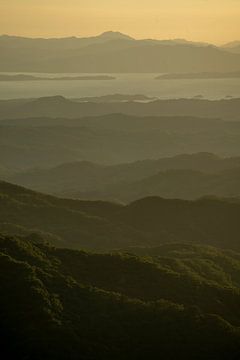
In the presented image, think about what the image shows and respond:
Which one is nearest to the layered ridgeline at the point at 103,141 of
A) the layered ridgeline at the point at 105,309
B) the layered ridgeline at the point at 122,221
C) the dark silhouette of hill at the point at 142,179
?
the dark silhouette of hill at the point at 142,179

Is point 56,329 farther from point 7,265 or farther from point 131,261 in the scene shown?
point 131,261

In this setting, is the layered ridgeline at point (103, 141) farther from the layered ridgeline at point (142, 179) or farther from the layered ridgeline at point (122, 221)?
the layered ridgeline at point (122, 221)

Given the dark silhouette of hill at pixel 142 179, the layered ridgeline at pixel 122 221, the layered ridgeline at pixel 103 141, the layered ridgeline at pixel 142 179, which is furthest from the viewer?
the layered ridgeline at pixel 103 141

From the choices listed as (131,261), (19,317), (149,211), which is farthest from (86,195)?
(19,317)

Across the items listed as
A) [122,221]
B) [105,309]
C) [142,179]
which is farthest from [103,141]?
[105,309]

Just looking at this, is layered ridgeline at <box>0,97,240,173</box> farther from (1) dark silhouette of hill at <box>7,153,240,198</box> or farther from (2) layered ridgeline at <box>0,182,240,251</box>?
(2) layered ridgeline at <box>0,182,240,251</box>

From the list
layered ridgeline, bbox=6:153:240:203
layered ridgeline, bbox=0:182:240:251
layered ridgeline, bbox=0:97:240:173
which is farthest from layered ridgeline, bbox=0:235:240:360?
layered ridgeline, bbox=0:97:240:173

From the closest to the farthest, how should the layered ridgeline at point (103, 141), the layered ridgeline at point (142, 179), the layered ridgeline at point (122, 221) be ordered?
the layered ridgeline at point (122, 221) → the layered ridgeline at point (142, 179) → the layered ridgeline at point (103, 141)
